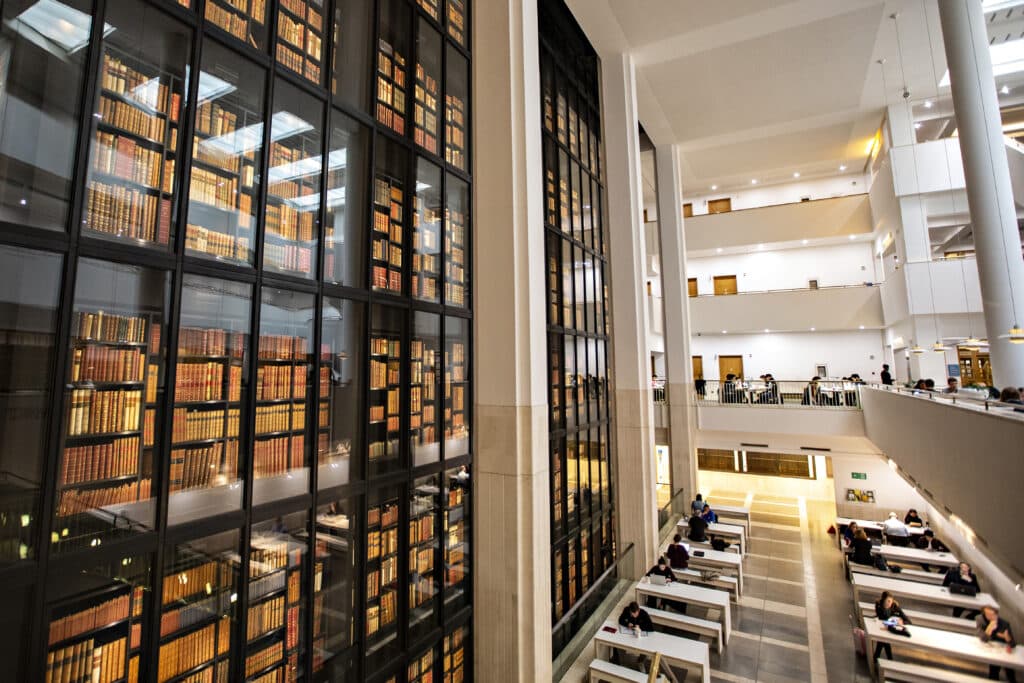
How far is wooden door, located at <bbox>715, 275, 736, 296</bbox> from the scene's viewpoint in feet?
66.4

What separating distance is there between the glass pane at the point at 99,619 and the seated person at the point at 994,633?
33.0 ft

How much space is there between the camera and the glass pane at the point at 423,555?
4.72m

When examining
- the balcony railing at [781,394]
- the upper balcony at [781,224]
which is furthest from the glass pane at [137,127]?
the upper balcony at [781,224]

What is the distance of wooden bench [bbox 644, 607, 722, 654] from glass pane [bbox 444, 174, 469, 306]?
6.15m

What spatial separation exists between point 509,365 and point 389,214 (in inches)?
83.8

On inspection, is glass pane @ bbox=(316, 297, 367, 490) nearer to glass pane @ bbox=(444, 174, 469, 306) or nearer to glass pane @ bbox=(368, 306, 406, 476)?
glass pane @ bbox=(368, 306, 406, 476)

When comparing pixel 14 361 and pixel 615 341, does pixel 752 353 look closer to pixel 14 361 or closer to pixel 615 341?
pixel 615 341

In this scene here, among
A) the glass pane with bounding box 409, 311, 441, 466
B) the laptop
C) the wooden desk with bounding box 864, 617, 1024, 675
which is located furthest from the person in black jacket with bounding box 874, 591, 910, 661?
the glass pane with bounding box 409, 311, 441, 466

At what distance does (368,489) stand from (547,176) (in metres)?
6.06

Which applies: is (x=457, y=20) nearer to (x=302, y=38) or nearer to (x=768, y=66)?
(x=302, y=38)

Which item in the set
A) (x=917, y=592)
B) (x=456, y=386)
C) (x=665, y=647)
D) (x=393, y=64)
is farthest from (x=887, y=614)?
(x=393, y=64)

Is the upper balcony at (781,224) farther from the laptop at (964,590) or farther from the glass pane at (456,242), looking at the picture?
the glass pane at (456,242)

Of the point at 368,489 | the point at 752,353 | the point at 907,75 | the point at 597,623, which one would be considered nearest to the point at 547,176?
the point at 368,489

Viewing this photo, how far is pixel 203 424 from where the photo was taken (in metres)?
3.16
